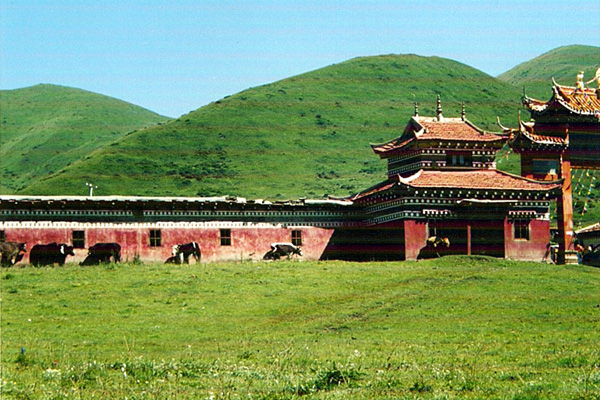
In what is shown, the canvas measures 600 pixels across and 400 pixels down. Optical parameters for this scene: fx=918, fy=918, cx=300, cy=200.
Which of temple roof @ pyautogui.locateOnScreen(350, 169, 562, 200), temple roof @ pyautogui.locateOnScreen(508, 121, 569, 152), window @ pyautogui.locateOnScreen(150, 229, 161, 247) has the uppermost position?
temple roof @ pyautogui.locateOnScreen(508, 121, 569, 152)

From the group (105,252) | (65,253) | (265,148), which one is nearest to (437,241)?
(105,252)

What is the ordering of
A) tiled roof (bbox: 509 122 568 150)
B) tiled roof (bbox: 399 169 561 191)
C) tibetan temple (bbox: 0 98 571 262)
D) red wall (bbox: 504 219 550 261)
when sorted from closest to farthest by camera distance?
tibetan temple (bbox: 0 98 571 262)
tiled roof (bbox: 399 169 561 191)
red wall (bbox: 504 219 550 261)
tiled roof (bbox: 509 122 568 150)

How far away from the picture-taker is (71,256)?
47.9m

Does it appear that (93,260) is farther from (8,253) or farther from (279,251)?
(279,251)

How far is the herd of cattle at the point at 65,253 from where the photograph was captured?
45.9 metres

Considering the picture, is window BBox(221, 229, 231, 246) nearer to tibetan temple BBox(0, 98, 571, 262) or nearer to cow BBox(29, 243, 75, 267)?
tibetan temple BBox(0, 98, 571, 262)

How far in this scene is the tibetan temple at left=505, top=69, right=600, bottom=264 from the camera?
60.1 m

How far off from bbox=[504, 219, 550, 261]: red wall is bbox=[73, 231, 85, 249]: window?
23524 mm

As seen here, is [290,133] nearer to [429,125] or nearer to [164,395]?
[429,125]

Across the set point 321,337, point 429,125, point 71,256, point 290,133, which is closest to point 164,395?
point 321,337

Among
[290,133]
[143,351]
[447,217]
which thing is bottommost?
[143,351]

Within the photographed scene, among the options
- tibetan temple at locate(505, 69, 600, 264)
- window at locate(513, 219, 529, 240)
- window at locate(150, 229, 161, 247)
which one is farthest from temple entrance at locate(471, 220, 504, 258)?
window at locate(150, 229, 161, 247)

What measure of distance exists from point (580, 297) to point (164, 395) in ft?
74.6

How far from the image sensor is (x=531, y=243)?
175 ft
